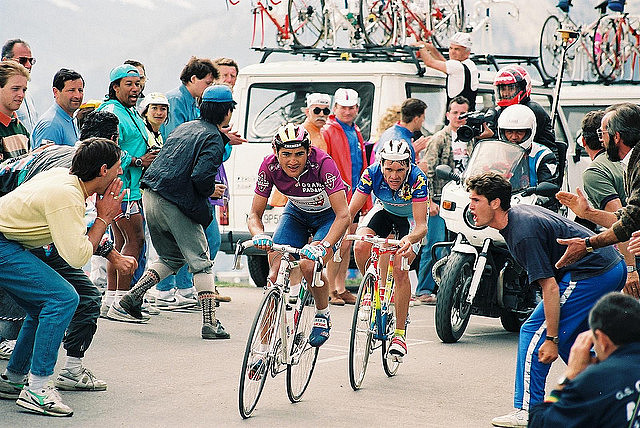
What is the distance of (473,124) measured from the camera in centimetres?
1070

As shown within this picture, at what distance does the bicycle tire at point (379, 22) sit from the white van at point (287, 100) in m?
1.57

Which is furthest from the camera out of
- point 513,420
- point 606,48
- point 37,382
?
point 606,48

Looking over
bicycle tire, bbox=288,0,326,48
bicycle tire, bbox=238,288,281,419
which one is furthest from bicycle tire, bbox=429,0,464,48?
bicycle tire, bbox=238,288,281,419

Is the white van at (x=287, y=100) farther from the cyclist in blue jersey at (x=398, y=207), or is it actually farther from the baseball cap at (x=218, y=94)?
the cyclist in blue jersey at (x=398, y=207)

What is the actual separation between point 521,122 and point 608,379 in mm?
6197

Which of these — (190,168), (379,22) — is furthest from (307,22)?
(190,168)

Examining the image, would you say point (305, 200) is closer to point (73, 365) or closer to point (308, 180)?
point (308, 180)

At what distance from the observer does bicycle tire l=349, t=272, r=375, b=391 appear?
7.56m

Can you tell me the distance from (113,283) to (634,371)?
6770 mm

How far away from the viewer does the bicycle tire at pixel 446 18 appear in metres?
15.5

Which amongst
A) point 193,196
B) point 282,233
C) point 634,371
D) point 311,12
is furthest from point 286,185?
point 311,12

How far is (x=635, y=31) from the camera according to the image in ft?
59.3

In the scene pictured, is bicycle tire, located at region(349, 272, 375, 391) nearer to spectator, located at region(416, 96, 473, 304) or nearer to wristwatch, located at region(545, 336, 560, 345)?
wristwatch, located at region(545, 336, 560, 345)

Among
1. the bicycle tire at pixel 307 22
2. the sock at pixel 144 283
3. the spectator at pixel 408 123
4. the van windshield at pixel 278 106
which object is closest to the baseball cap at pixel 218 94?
the sock at pixel 144 283
